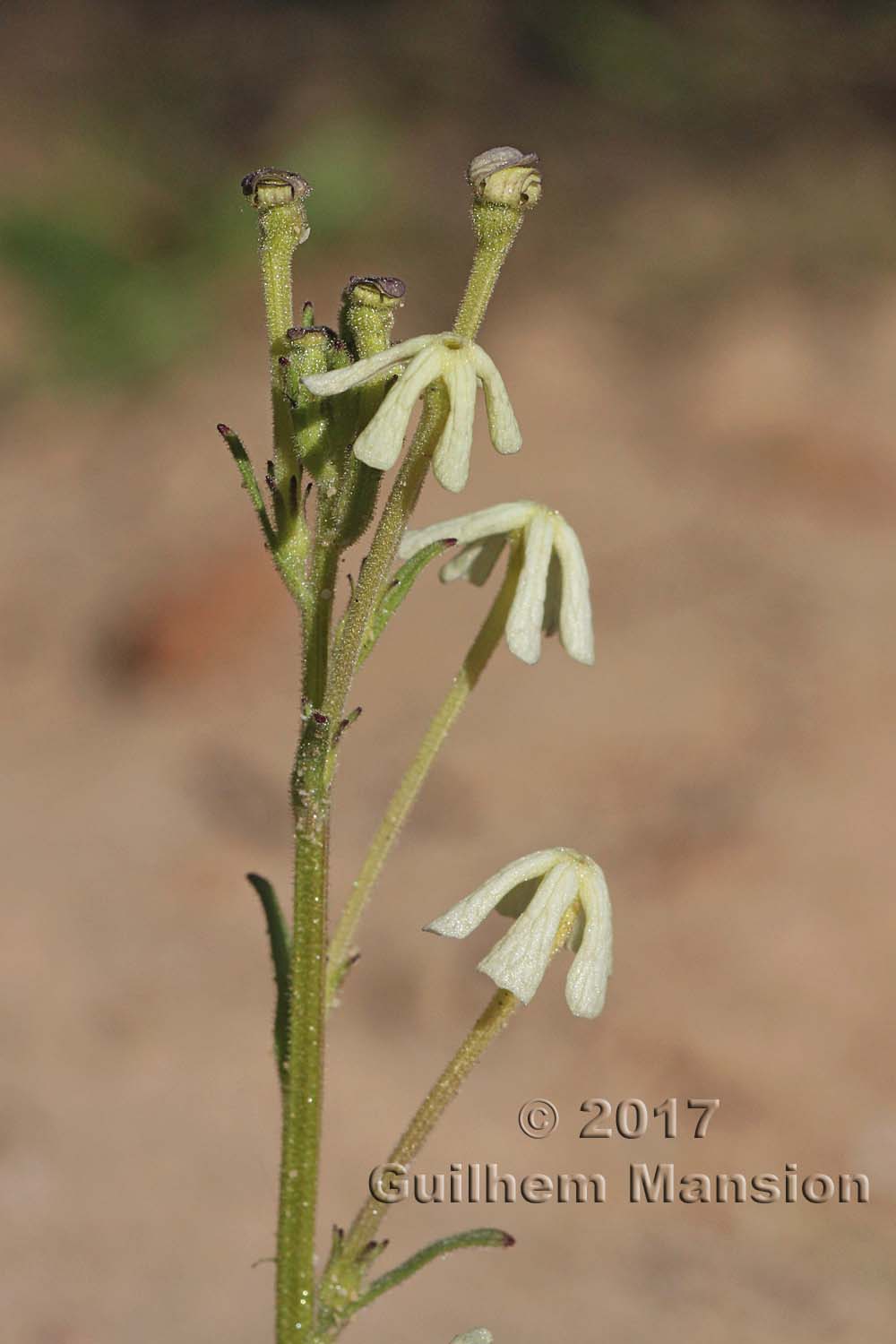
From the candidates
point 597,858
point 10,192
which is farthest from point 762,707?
point 10,192

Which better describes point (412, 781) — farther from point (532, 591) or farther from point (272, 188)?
point (272, 188)

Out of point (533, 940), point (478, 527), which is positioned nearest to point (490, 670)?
point (478, 527)

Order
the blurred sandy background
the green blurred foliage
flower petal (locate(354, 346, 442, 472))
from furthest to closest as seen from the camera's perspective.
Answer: the green blurred foliage, the blurred sandy background, flower petal (locate(354, 346, 442, 472))

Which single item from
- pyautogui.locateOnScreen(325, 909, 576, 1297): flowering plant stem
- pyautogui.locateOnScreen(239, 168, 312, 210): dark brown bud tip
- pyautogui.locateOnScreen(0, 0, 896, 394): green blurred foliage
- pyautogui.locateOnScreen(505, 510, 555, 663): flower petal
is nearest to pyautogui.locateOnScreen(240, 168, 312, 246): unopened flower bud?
pyautogui.locateOnScreen(239, 168, 312, 210): dark brown bud tip

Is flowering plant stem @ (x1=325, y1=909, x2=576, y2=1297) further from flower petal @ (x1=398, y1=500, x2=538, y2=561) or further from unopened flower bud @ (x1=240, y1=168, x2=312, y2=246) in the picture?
unopened flower bud @ (x1=240, y1=168, x2=312, y2=246)

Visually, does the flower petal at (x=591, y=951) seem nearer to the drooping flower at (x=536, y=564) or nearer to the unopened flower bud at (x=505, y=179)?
the drooping flower at (x=536, y=564)

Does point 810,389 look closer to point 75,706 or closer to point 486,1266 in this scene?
point 75,706
